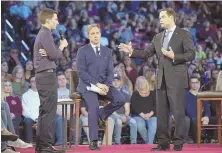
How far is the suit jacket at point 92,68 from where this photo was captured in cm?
775

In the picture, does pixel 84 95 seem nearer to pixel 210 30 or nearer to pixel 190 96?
pixel 190 96

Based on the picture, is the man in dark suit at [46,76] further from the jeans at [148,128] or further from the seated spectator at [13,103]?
the jeans at [148,128]

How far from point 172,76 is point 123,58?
5.72 meters

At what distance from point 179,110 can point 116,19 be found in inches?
331

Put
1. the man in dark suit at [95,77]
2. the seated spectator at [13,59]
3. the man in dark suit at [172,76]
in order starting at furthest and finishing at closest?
the seated spectator at [13,59], the man in dark suit at [95,77], the man in dark suit at [172,76]

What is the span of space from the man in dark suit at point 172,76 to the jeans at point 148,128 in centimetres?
248

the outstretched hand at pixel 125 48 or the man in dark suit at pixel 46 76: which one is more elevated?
the outstretched hand at pixel 125 48

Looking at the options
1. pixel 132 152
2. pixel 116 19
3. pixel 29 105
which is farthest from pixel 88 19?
pixel 132 152

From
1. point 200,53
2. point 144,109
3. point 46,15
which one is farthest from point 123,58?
point 46,15

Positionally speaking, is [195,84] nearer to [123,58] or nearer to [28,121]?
[28,121]

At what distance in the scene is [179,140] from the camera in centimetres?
726

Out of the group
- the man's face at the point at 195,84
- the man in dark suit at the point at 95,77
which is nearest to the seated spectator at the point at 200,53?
the man's face at the point at 195,84

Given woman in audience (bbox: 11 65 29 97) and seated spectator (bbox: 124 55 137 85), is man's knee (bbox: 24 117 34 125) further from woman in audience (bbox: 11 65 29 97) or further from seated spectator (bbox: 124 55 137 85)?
seated spectator (bbox: 124 55 137 85)

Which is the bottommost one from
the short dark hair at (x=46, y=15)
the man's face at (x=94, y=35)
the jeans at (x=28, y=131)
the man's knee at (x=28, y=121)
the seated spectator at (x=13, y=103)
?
the jeans at (x=28, y=131)
